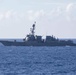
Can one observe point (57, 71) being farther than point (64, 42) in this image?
No

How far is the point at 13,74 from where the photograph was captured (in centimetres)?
6216

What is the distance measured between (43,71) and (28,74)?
4897mm

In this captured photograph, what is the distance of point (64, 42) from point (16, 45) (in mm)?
18446

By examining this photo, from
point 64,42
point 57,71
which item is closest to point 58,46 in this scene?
point 64,42

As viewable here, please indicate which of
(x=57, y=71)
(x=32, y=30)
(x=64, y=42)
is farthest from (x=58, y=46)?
(x=57, y=71)

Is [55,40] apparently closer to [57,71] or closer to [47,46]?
[47,46]

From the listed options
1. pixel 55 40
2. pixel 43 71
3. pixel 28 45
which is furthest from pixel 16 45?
pixel 43 71

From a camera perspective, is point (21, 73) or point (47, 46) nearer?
point (21, 73)

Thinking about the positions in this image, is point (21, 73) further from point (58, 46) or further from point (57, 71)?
point (58, 46)

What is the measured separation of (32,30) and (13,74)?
4153 inches

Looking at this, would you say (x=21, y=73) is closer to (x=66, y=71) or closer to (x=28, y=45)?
(x=66, y=71)

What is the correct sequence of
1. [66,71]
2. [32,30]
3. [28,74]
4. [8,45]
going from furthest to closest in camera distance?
1. [8,45]
2. [32,30]
3. [66,71]
4. [28,74]

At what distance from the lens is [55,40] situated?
560 ft

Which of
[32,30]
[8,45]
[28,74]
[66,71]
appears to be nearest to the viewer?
[28,74]
